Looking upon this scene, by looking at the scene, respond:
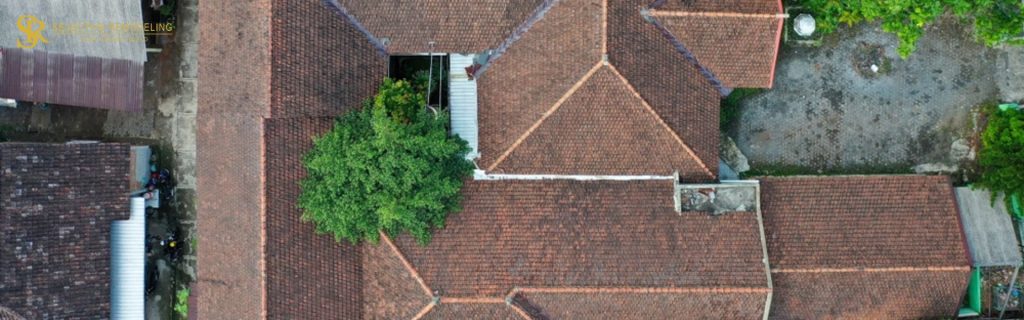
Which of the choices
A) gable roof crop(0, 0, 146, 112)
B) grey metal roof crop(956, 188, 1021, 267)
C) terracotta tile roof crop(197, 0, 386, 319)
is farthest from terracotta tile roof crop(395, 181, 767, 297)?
gable roof crop(0, 0, 146, 112)

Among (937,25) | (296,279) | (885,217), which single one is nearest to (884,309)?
(885,217)

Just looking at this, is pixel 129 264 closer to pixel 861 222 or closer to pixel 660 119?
pixel 660 119

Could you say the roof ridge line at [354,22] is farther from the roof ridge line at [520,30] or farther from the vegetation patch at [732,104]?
the vegetation patch at [732,104]

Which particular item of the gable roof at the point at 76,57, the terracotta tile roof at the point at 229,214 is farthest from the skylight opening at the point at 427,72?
the gable roof at the point at 76,57

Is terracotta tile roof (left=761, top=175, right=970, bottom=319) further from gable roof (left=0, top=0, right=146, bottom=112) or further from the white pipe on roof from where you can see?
gable roof (left=0, top=0, right=146, bottom=112)

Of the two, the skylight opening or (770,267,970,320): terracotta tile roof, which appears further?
the skylight opening

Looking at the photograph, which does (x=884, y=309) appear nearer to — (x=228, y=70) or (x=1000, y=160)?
(x=1000, y=160)

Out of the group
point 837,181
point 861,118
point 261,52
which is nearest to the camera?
point 261,52
